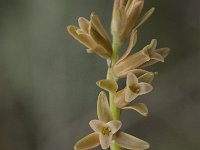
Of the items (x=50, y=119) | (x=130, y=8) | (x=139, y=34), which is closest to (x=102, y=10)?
(x=139, y=34)

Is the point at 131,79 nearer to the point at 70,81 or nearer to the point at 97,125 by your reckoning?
the point at 97,125

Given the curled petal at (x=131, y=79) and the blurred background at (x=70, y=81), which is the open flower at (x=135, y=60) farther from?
the blurred background at (x=70, y=81)

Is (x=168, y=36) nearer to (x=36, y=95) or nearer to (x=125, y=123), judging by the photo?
(x=125, y=123)

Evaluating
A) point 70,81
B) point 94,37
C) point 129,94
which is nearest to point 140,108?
point 129,94

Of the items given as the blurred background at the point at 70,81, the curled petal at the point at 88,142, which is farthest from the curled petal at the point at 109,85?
the blurred background at the point at 70,81

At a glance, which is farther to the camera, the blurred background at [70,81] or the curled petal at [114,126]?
the blurred background at [70,81]

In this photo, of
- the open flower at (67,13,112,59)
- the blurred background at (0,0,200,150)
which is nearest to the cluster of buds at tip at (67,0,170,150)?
the open flower at (67,13,112,59)

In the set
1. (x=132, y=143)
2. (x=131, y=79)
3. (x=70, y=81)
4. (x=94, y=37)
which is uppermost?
(x=70, y=81)

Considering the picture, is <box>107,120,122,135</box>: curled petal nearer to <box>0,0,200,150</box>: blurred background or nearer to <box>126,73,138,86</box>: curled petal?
<box>126,73,138,86</box>: curled petal

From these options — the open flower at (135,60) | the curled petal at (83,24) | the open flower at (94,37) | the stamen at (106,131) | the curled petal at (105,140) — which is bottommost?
the curled petal at (105,140)
